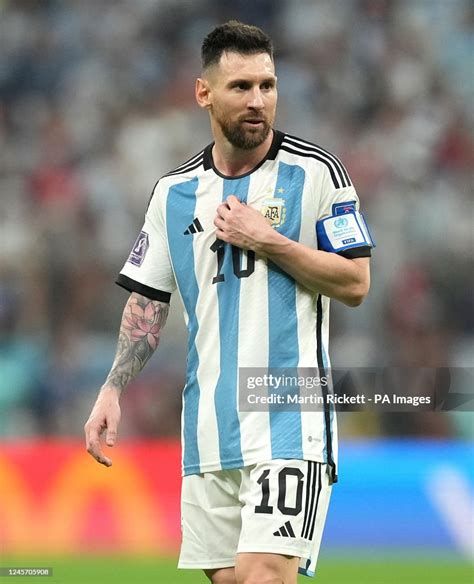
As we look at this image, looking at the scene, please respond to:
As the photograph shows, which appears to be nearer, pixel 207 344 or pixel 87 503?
pixel 207 344

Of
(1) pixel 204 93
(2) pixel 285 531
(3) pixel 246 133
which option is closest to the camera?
(2) pixel 285 531

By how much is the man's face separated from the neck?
0.12 feet

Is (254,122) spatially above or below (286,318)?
above

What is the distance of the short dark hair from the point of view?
385 cm

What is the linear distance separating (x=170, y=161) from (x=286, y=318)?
19.0 ft

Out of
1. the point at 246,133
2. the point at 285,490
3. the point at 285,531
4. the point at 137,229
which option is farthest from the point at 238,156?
the point at 137,229

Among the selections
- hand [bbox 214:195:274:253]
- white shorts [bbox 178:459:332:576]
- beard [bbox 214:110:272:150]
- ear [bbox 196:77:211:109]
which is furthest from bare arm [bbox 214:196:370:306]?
white shorts [bbox 178:459:332:576]

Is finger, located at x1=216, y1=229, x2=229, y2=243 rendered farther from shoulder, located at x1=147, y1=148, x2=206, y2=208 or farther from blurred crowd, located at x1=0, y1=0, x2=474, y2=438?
blurred crowd, located at x1=0, y1=0, x2=474, y2=438

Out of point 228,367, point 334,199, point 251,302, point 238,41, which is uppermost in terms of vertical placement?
point 238,41

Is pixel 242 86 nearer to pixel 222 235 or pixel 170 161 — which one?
pixel 222 235

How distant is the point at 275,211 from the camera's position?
3.78 m

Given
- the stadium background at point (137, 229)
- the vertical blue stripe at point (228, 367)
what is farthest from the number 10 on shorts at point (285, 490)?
the stadium background at point (137, 229)

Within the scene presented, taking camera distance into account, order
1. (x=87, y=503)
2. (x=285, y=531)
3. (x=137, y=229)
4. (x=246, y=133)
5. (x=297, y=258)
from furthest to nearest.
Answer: (x=137, y=229)
(x=87, y=503)
(x=246, y=133)
(x=297, y=258)
(x=285, y=531)

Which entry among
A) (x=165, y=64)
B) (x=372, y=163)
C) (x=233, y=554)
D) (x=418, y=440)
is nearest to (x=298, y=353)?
(x=233, y=554)
